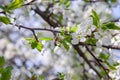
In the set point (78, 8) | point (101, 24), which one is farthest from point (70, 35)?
point (78, 8)

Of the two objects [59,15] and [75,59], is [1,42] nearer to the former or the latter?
[75,59]

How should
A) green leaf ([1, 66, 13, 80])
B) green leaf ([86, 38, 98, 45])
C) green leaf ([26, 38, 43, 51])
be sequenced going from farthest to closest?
green leaf ([26, 38, 43, 51]) < green leaf ([86, 38, 98, 45]) < green leaf ([1, 66, 13, 80])

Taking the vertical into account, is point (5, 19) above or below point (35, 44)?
above

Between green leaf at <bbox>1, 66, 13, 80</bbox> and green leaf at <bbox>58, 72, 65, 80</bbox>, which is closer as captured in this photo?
green leaf at <bbox>1, 66, 13, 80</bbox>

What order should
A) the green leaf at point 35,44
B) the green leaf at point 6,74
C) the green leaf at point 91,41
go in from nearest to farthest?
the green leaf at point 6,74, the green leaf at point 91,41, the green leaf at point 35,44

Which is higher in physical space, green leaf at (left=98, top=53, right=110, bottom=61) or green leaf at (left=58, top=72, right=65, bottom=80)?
green leaf at (left=98, top=53, right=110, bottom=61)

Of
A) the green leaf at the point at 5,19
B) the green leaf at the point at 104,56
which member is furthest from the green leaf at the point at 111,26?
the green leaf at the point at 5,19

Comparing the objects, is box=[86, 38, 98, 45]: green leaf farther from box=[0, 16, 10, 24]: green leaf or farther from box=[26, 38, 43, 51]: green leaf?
box=[0, 16, 10, 24]: green leaf

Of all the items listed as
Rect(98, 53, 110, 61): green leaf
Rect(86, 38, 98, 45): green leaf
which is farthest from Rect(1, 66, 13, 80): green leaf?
Rect(98, 53, 110, 61): green leaf

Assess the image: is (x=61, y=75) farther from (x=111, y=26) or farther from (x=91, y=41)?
(x=111, y=26)

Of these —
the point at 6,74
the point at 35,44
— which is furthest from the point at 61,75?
the point at 6,74

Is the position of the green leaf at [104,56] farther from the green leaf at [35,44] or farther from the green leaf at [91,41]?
the green leaf at [35,44]

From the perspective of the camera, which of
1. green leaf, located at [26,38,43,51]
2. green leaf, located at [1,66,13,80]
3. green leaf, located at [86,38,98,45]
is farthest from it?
green leaf, located at [26,38,43,51]

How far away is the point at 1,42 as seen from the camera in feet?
25.1
